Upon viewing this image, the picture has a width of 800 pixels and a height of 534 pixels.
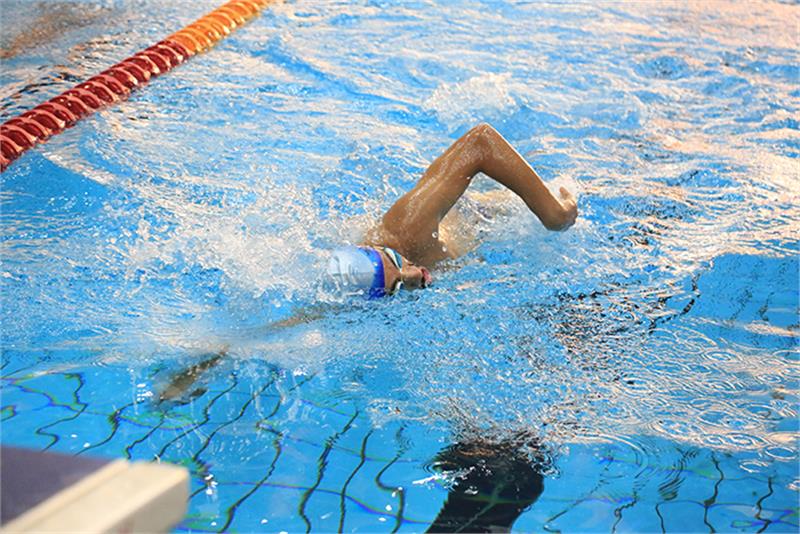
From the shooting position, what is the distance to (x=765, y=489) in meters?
2.27

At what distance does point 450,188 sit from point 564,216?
52cm

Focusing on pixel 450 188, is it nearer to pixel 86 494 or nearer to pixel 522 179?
pixel 522 179

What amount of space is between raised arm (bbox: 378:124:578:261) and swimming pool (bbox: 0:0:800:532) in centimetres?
26

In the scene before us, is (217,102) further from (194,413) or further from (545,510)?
(545,510)

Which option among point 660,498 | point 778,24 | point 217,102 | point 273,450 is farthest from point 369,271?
point 778,24

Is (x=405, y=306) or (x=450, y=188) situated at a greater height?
(x=450, y=188)

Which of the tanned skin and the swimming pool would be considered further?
the tanned skin

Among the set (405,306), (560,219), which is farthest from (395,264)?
(560,219)

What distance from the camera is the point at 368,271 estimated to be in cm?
289

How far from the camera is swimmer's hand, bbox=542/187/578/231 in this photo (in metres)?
3.40

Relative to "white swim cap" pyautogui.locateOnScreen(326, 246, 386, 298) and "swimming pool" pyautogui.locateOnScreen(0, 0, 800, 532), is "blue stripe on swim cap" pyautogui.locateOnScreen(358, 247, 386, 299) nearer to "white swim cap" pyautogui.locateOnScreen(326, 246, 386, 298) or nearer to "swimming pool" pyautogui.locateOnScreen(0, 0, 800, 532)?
"white swim cap" pyautogui.locateOnScreen(326, 246, 386, 298)

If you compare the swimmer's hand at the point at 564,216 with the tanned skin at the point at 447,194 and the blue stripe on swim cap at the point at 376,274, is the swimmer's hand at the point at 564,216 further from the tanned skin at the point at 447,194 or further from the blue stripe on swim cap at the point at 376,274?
the blue stripe on swim cap at the point at 376,274

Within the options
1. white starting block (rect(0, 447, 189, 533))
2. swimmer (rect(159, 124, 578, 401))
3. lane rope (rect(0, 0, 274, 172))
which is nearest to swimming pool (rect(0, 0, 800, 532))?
lane rope (rect(0, 0, 274, 172))

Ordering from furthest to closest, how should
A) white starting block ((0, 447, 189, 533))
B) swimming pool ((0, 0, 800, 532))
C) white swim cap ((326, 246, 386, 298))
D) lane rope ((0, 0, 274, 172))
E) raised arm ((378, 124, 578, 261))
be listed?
lane rope ((0, 0, 274, 172)) → raised arm ((378, 124, 578, 261)) → white swim cap ((326, 246, 386, 298)) → swimming pool ((0, 0, 800, 532)) → white starting block ((0, 447, 189, 533))
